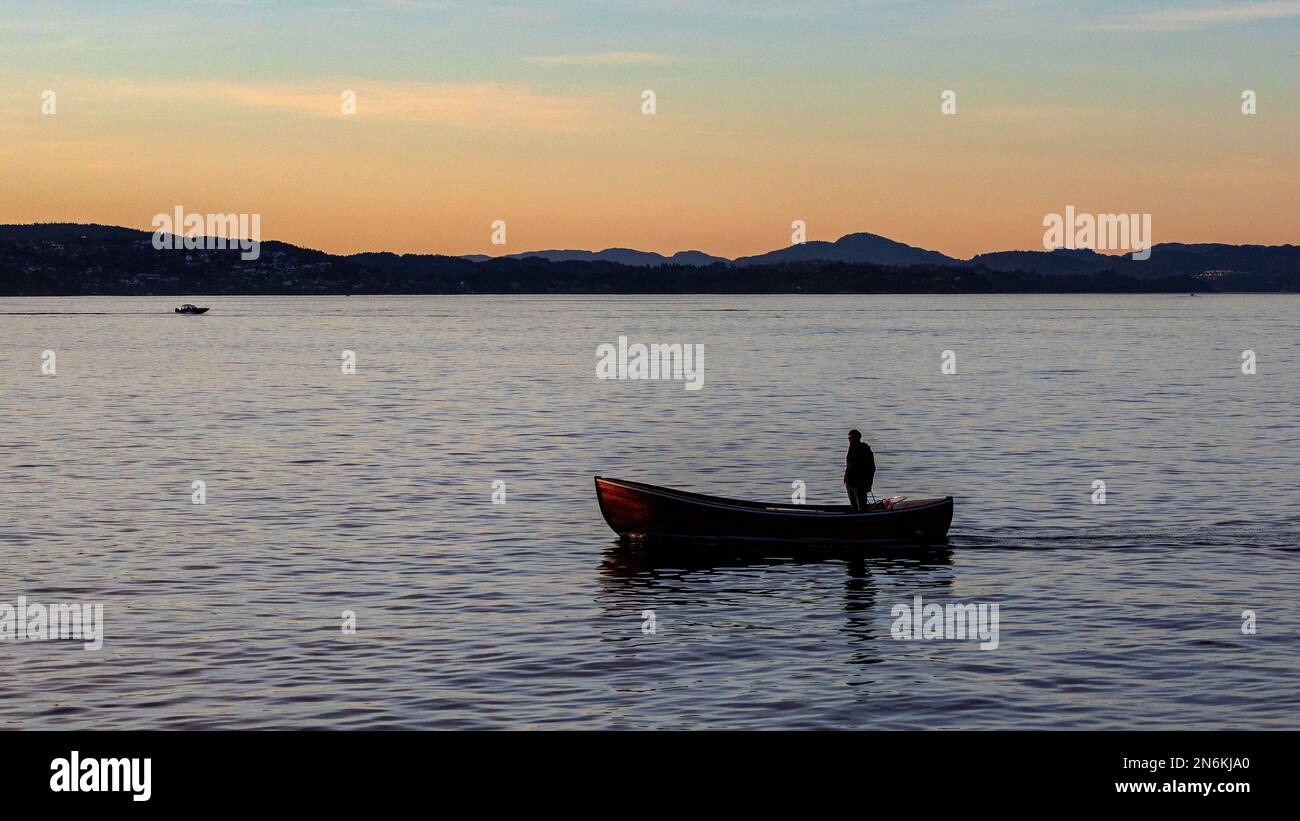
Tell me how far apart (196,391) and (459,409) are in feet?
93.0

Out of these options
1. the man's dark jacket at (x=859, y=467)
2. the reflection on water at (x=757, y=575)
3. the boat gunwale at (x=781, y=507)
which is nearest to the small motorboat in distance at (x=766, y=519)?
the boat gunwale at (x=781, y=507)

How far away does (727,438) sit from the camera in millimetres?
76375

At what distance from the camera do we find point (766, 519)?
3894 cm

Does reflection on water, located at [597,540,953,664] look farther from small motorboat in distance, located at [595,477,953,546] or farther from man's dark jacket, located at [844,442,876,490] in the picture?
man's dark jacket, located at [844,442,876,490]

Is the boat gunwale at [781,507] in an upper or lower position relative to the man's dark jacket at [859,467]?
lower

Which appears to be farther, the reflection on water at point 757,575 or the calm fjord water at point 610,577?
the reflection on water at point 757,575

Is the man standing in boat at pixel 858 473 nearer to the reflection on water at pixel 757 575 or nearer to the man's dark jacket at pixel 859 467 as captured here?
the man's dark jacket at pixel 859 467

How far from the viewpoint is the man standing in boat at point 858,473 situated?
128 feet

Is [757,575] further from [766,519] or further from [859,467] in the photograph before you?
[859,467]

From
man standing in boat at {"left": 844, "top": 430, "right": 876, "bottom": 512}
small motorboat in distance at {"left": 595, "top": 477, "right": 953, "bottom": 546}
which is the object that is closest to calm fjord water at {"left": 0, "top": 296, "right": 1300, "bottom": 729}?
small motorboat in distance at {"left": 595, "top": 477, "right": 953, "bottom": 546}

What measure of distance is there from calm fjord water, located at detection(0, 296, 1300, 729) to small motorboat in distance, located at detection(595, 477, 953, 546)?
1.02 m

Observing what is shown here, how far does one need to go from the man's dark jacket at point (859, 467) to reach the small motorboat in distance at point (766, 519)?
2.62 ft
